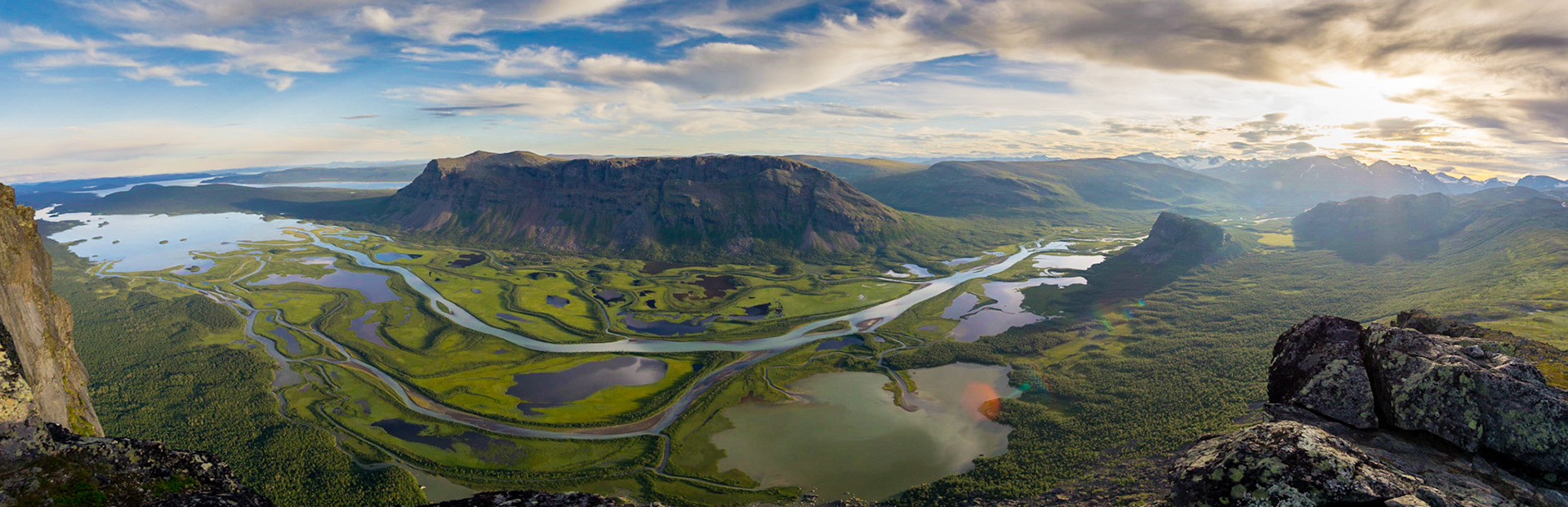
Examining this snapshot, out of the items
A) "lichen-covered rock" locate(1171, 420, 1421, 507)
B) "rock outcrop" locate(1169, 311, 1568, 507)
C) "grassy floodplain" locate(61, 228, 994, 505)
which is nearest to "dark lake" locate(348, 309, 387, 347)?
"grassy floodplain" locate(61, 228, 994, 505)

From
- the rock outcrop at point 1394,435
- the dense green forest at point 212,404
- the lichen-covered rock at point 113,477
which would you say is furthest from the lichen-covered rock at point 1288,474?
the dense green forest at point 212,404

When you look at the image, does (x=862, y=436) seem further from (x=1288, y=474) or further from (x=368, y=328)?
(x=368, y=328)

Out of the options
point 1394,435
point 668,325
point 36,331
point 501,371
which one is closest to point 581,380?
point 501,371

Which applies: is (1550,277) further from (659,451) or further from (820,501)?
(659,451)

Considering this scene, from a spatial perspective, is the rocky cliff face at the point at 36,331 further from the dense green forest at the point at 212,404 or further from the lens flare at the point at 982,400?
the lens flare at the point at 982,400

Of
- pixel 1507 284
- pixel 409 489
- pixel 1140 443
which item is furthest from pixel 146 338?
pixel 1507 284

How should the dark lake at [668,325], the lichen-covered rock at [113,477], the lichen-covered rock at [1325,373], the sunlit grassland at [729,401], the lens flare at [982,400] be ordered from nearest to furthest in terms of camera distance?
the lichen-covered rock at [113,477] < the lichen-covered rock at [1325,373] < the sunlit grassland at [729,401] < the lens flare at [982,400] < the dark lake at [668,325]
